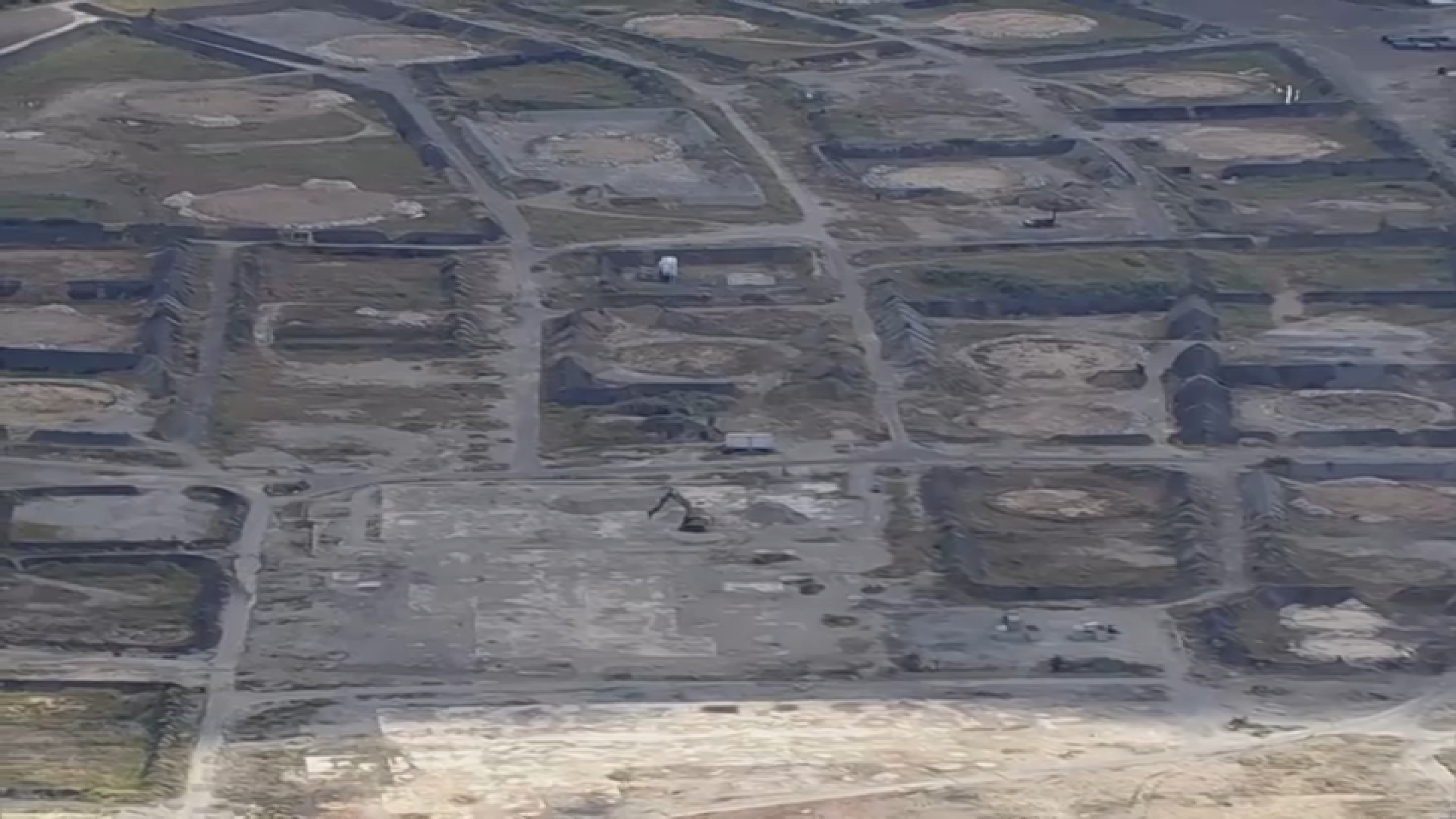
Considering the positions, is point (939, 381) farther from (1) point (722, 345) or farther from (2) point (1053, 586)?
(2) point (1053, 586)

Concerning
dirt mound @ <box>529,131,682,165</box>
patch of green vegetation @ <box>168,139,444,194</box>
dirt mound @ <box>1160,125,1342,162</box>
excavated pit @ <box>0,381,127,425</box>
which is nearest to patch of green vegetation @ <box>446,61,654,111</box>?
dirt mound @ <box>529,131,682,165</box>

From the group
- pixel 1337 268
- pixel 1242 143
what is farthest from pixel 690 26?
pixel 1337 268

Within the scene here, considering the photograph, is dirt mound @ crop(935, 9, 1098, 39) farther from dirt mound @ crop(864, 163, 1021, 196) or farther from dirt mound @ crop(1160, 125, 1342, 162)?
dirt mound @ crop(864, 163, 1021, 196)

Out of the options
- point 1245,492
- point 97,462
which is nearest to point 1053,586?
point 1245,492

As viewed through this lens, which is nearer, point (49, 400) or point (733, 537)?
point (733, 537)

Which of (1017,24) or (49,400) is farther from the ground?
(1017,24)

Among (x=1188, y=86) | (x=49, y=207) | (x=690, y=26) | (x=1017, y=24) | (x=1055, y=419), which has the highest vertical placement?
(x=1017, y=24)

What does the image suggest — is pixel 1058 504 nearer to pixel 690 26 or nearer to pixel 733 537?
pixel 733 537
